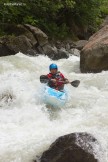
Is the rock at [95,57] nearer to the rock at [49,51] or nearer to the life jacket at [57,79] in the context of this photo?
the rock at [49,51]

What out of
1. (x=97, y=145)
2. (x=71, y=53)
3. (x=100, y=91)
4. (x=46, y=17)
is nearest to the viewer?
(x=97, y=145)

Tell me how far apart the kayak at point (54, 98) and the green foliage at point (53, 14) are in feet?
22.4

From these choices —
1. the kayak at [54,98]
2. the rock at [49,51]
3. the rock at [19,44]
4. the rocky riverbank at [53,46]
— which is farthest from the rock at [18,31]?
the kayak at [54,98]

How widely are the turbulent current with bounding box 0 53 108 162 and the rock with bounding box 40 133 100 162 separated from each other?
0.76ft

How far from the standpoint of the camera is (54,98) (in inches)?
310

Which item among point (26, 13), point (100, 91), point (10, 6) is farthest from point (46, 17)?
point (100, 91)

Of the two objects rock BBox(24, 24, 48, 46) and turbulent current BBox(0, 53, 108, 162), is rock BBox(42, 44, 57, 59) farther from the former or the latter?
turbulent current BBox(0, 53, 108, 162)

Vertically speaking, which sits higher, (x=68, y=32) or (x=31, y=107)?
(x=31, y=107)

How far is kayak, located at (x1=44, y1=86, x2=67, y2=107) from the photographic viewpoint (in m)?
7.88

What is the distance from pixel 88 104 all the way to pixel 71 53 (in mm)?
6455

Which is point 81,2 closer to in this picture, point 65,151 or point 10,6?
point 10,6

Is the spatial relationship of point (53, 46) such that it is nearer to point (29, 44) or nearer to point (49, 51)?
point (49, 51)

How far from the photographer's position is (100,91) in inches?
359

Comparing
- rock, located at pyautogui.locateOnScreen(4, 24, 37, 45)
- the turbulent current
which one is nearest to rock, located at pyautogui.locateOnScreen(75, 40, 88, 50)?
rock, located at pyautogui.locateOnScreen(4, 24, 37, 45)
